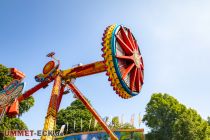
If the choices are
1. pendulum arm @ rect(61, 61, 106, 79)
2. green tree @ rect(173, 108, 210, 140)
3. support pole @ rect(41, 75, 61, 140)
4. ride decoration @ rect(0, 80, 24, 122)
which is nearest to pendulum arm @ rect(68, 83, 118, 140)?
pendulum arm @ rect(61, 61, 106, 79)

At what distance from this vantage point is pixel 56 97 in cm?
2534

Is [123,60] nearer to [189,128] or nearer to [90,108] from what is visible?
[90,108]

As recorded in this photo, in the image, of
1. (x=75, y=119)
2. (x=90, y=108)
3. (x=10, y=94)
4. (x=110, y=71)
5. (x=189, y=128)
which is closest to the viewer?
(x=10, y=94)

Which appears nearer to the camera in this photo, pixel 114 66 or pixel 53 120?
pixel 114 66

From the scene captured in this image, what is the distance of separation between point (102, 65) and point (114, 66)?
119 inches

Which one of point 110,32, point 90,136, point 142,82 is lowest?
point 90,136

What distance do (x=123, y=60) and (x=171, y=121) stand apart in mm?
26593

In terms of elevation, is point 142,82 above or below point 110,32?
below

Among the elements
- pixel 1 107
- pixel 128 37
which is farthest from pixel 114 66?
pixel 1 107

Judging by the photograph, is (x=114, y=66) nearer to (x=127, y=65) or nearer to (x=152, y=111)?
(x=127, y=65)

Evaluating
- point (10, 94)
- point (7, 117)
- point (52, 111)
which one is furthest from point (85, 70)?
point (7, 117)

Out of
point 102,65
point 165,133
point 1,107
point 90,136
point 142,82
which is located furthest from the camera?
point 165,133

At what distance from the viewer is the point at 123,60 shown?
23.5m

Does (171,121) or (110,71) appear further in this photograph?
(171,121)
